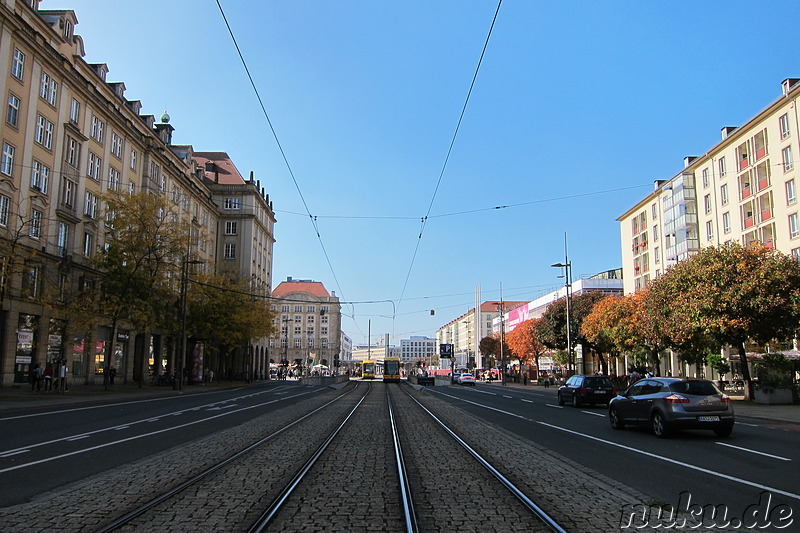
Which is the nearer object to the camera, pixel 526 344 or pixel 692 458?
pixel 692 458

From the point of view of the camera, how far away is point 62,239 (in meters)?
39.3

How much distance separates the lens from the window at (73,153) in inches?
1559

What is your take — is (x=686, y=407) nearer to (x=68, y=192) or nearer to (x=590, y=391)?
(x=590, y=391)

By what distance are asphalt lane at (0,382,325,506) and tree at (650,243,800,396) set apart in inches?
854

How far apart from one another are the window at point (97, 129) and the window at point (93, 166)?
1.33 m

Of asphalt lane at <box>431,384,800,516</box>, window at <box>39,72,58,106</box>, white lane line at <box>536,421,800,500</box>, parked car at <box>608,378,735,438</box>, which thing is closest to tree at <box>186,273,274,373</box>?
window at <box>39,72,58,106</box>

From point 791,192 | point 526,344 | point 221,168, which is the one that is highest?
point 221,168

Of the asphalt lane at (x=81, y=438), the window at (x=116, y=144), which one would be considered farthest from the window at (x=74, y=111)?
the asphalt lane at (x=81, y=438)

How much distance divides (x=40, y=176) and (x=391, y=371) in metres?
48.6

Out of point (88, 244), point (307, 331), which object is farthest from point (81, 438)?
point (307, 331)

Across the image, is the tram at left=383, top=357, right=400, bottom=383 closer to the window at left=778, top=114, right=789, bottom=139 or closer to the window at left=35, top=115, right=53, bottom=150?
the window at left=35, top=115, right=53, bottom=150

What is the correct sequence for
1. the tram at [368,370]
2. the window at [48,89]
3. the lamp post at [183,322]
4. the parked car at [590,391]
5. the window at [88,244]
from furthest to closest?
1. the tram at [368,370]
2. the window at [88,244]
3. the lamp post at [183,322]
4. the window at [48,89]
5. the parked car at [590,391]

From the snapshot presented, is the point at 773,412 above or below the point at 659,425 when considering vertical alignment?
below

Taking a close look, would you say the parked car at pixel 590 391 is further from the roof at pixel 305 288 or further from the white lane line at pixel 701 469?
the roof at pixel 305 288
